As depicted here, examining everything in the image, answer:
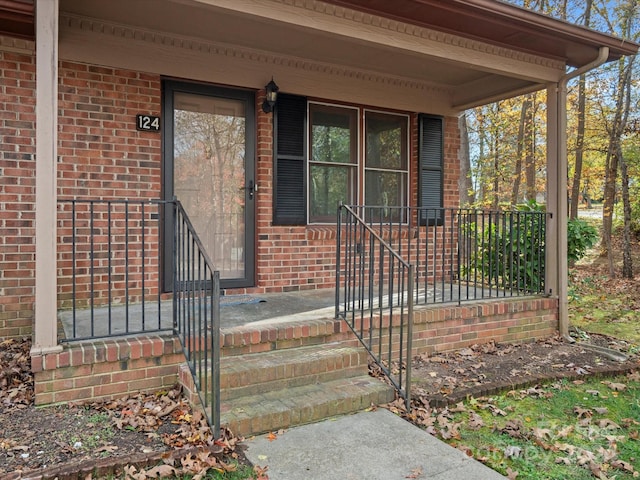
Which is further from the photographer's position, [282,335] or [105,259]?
[105,259]

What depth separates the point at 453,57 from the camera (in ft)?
13.6

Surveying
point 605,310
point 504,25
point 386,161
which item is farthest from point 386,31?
point 605,310

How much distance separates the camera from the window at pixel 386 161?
5531mm

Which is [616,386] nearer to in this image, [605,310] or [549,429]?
[549,429]

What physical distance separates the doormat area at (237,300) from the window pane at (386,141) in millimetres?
2062

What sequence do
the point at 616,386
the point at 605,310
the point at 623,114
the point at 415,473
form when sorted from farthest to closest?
1. the point at 623,114
2. the point at 605,310
3. the point at 616,386
4. the point at 415,473

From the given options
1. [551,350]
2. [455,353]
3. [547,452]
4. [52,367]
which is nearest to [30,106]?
[52,367]

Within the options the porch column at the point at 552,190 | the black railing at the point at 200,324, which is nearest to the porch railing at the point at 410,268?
the porch column at the point at 552,190

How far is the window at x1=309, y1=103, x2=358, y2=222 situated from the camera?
5176 millimetres

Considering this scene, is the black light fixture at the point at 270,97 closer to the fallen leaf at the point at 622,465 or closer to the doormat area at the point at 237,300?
the doormat area at the point at 237,300

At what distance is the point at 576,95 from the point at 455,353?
9211 mm

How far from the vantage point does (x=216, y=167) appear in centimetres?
462

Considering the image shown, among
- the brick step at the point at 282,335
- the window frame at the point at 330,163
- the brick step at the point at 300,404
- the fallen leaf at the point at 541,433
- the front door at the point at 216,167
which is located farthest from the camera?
the window frame at the point at 330,163

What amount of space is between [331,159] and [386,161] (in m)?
0.77
